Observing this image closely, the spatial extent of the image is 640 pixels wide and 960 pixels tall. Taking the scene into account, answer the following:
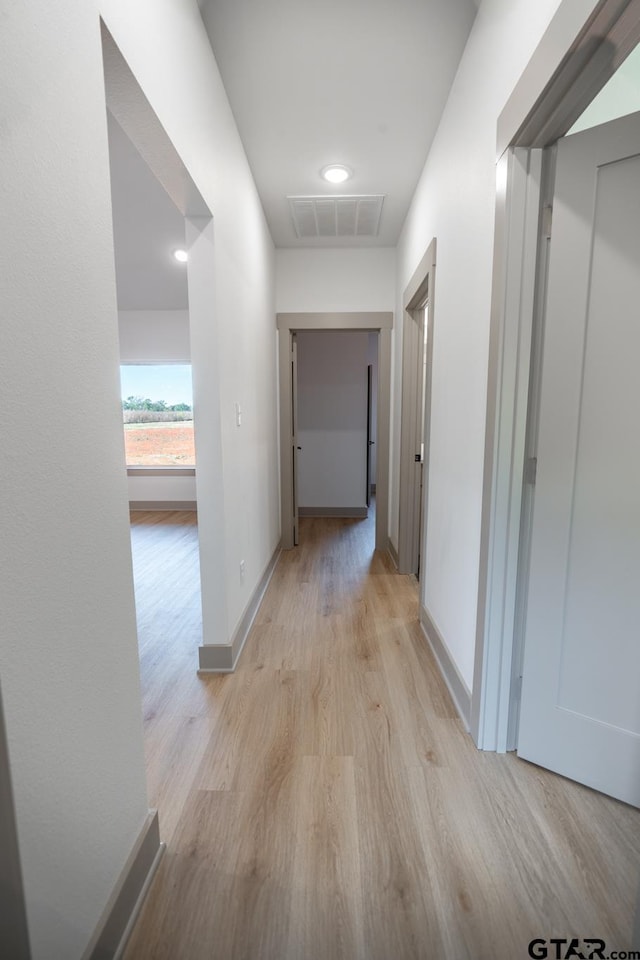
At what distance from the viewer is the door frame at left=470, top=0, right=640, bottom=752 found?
1.11 meters

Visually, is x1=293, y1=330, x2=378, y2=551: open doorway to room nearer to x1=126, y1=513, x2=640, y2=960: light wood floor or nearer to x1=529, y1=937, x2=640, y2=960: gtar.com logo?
x1=126, y1=513, x2=640, y2=960: light wood floor

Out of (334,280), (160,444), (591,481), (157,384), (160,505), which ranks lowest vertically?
(160,505)

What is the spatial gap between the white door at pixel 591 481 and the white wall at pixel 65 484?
124cm

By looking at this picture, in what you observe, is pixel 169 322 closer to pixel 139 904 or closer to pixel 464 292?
pixel 464 292

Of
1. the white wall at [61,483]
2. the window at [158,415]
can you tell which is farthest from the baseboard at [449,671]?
the window at [158,415]

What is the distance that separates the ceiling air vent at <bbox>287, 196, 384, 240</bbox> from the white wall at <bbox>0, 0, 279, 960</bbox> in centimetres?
185

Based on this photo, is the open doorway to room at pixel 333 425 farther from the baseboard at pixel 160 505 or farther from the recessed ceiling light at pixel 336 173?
the recessed ceiling light at pixel 336 173

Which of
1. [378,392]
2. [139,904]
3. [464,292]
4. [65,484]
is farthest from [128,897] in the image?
[378,392]

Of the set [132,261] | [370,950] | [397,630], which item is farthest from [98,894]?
[132,261]

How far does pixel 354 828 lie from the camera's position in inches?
50.3

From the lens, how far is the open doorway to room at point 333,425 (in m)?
5.15

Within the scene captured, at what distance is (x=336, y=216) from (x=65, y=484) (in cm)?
309

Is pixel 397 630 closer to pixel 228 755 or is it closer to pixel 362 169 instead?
pixel 228 755

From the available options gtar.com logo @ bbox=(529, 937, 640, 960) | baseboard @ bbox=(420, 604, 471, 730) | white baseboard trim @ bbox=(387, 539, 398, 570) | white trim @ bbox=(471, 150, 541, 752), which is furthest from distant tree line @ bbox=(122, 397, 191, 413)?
gtar.com logo @ bbox=(529, 937, 640, 960)
